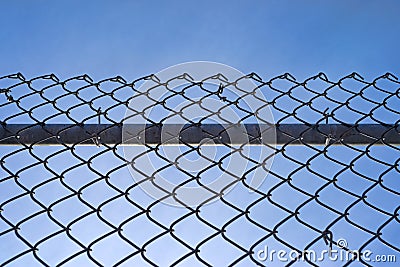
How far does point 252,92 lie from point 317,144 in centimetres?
46

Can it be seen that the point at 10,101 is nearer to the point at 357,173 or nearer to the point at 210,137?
the point at 210,137

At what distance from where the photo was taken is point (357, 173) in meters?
2.57

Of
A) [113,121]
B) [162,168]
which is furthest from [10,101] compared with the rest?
[162,168]

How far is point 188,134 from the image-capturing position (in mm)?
2639

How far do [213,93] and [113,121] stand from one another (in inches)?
20.2

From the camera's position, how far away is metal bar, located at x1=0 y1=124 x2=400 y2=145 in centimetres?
262

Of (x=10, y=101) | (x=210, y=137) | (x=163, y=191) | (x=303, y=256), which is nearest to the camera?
(x=303, y=256)

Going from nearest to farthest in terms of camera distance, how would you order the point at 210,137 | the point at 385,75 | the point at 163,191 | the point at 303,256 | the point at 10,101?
the point at 303,256, the point at 163,191, the point at 210,137, the point at 10,101, the point at 385,75

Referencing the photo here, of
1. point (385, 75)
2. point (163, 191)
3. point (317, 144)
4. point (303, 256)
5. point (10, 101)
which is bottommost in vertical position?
point (303, 256)

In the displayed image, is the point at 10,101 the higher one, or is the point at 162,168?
the point at 10,101

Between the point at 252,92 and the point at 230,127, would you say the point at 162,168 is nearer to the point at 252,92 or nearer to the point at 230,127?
the point at 230,127

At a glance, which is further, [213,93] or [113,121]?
[213,93]

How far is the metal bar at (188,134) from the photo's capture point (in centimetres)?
262

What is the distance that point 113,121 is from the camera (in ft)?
8.82
